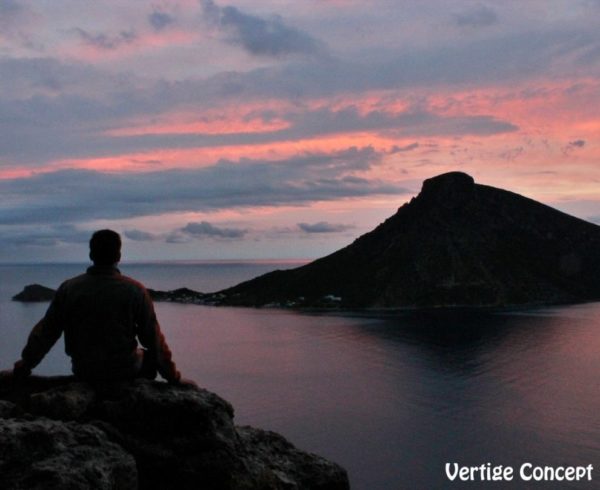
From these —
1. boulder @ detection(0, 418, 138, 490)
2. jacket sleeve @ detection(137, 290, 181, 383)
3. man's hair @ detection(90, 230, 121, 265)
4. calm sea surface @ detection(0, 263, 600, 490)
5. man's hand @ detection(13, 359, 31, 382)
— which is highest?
man's hair @ detection(90, 230, 121, 265)

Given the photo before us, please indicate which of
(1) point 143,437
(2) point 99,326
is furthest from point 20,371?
(1) point 143,437

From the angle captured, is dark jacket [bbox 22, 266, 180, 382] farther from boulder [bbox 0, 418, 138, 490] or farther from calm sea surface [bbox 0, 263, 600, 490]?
calm sea surface [bbox 0, 263, 600, 490]

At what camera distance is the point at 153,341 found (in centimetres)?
942

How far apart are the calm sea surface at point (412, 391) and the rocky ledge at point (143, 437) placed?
5204 cm

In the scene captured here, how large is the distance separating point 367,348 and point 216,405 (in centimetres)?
14224

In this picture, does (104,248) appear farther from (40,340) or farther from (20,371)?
(20,371)

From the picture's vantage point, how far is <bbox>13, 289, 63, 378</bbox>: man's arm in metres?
9.25

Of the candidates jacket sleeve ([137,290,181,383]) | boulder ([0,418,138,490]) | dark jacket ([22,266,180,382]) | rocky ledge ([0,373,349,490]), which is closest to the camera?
boulder ([0,418,138,490])

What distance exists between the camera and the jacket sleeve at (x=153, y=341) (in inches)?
366

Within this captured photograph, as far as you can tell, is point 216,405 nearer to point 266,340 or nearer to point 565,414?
point 565,414

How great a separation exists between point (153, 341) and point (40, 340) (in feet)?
5.70

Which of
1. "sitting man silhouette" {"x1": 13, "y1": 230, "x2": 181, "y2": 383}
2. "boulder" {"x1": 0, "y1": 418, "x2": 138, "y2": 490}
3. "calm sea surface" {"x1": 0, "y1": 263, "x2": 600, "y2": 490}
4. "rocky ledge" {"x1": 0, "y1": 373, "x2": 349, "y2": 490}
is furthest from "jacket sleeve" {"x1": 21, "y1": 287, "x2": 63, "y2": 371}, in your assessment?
"calm sea surface" {"x1": 0, "y1": 263, "x2": 600, "y2": 490}

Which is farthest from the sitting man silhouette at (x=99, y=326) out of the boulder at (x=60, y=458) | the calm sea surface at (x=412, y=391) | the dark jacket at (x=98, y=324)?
the calm sea surface at (x=412, y=391)

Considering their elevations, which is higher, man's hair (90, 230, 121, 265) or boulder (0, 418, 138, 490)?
man's hair (90, 230, 121, 265)
